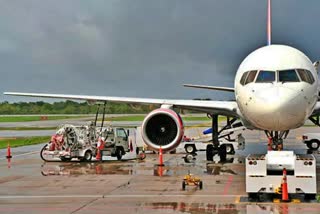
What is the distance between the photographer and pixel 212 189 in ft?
42.2

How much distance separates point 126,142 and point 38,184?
985 centimetres

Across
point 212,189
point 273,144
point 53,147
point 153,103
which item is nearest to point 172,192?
point 212,189

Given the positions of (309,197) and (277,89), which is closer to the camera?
(309,197)

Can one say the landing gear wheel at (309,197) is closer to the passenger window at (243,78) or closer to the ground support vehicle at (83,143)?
the passenger window at (243,78)

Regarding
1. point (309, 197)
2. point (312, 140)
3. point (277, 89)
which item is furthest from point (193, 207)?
point (312, 140)

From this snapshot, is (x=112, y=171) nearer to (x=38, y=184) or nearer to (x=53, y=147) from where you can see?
(x=38, y=184)

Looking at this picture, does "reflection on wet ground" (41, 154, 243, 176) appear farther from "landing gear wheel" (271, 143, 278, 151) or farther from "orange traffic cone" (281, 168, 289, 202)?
"orange traffic cone" (281, 168, 289, 202)

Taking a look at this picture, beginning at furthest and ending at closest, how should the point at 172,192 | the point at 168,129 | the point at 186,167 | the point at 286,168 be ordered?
the point at 186,167, the point at 168,129, the point at 172,192, the point at 286,168

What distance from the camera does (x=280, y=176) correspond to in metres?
11.2

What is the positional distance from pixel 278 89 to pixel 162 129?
19.2 feet

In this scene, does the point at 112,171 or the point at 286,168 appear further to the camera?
the point at 112,171

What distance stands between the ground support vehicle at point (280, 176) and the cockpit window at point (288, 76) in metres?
1.91

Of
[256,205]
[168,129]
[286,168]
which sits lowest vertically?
[256,205]

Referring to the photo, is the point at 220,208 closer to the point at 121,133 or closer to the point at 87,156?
the point at 87,156
